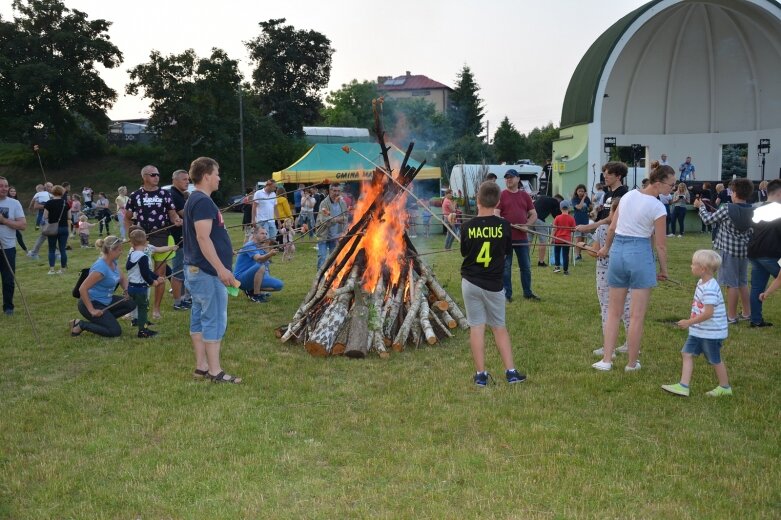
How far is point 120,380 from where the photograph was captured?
19.9ft

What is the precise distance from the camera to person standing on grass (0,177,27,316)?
8672mm

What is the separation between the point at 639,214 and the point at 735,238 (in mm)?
2940

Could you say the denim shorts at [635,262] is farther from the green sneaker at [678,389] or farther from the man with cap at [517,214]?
the man with cap at [517,214]

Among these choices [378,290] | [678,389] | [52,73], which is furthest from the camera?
[52,73]

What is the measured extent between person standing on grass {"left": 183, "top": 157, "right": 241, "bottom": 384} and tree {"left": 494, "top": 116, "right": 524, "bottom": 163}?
2130 inches

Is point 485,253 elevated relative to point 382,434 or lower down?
elevated

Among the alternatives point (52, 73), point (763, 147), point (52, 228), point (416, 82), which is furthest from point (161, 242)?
point (416, 82)

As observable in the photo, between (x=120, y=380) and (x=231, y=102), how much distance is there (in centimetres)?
4091

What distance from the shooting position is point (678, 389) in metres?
5.40

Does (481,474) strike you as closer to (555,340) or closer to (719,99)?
(555,340)

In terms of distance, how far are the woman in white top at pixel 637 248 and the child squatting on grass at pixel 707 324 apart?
42 cm

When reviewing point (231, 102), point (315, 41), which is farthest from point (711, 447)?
point (315, 41)

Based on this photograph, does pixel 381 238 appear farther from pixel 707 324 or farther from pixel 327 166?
pixel 327 166

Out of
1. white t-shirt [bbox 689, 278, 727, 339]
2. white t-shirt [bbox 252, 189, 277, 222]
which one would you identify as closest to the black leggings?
white t-shirt [bbox 689, 278, 727, 339]
